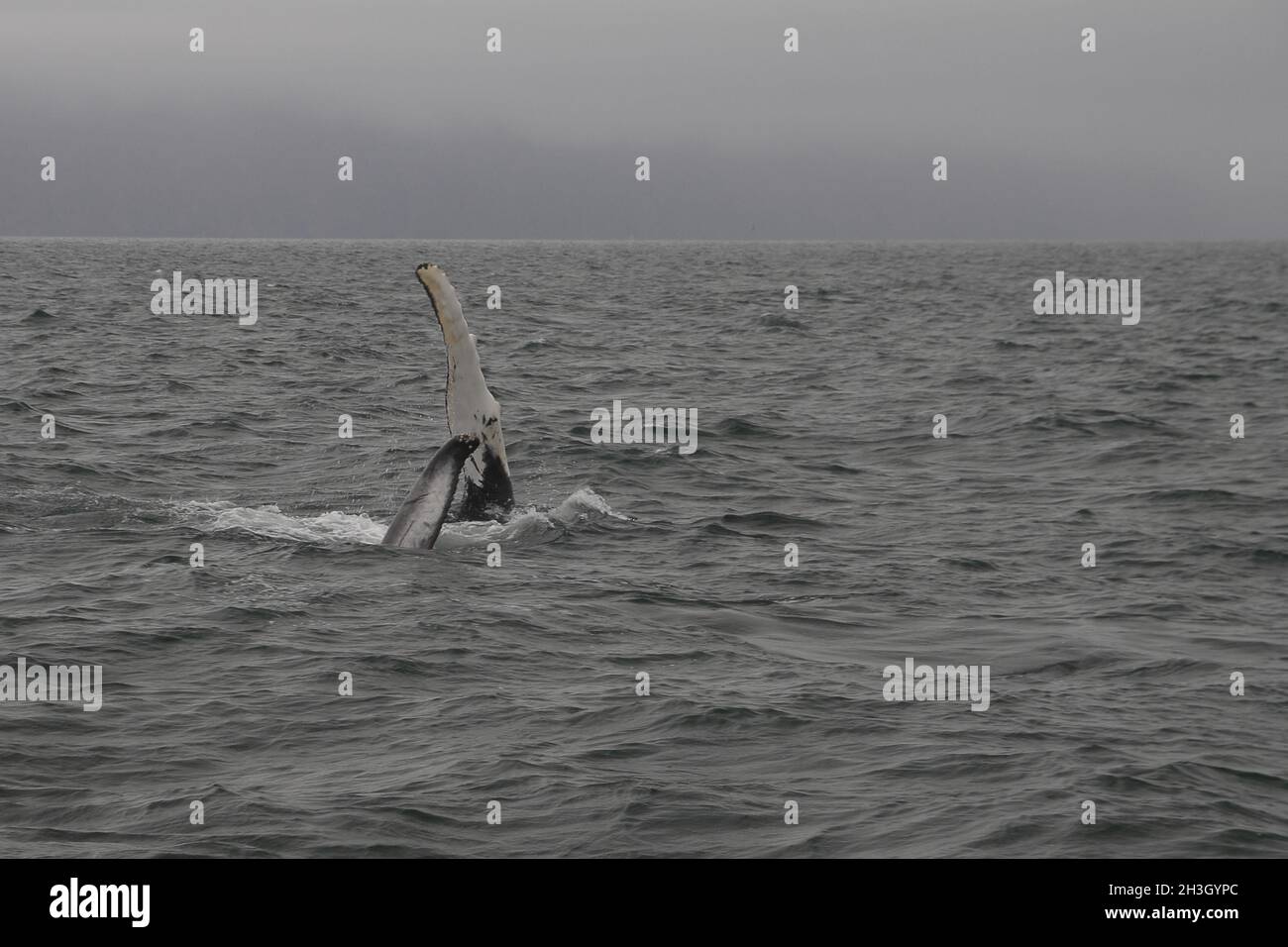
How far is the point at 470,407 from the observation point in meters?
14.7

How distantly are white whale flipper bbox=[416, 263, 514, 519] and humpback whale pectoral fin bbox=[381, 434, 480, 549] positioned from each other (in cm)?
25

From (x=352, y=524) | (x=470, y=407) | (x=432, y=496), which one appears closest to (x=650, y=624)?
(x=432, y=496)

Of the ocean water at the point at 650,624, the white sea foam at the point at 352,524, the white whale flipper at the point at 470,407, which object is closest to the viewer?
the ocean water at the point at 650,624

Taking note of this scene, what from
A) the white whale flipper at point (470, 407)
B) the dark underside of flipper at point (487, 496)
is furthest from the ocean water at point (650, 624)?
the white whale flipper at point (470, 407)

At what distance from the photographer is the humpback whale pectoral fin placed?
14039 millimetres

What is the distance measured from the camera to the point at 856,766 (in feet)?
31.9

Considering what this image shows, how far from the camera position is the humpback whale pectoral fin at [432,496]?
14.0m

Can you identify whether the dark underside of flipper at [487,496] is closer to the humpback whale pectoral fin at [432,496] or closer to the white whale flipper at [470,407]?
the white whale flipper at [470,407]

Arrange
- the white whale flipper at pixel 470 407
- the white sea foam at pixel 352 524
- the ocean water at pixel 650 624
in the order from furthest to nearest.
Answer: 1. the white sea foam at pixel 352 524
2. the white whale flipper at pixel 470 407
3. the ocean water at pixel 650 624

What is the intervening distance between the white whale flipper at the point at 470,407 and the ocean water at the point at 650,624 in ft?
1.44

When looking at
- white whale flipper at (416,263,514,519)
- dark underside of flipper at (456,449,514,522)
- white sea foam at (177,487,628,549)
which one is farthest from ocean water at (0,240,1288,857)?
white whale flipper at (416,263,514,519)

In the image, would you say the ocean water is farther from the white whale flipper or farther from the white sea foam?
the white whale flipper
